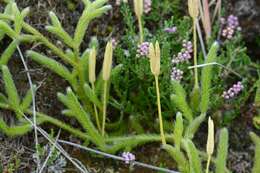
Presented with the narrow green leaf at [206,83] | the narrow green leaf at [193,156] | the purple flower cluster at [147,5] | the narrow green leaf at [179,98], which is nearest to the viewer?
the narrow green leaf at [193,156]

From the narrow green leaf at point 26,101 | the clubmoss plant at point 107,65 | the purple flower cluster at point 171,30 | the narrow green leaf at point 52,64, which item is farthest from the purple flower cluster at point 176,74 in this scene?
the narrow green leaf at point 26,101

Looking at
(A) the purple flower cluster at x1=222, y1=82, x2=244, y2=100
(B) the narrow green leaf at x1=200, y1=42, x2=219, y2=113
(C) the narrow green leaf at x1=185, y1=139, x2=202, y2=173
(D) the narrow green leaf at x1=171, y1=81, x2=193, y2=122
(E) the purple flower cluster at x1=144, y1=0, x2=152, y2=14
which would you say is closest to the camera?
(C) the narrow green leaf at x1=185, y1=139, x2=202, y2=173

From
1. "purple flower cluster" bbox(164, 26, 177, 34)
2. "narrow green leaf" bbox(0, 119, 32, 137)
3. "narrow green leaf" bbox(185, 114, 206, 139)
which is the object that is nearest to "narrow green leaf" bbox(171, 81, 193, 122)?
"narrow green leaf" bbox(185, 114, 206, 139)

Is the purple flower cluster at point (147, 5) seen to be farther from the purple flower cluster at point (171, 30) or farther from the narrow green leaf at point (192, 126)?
the narrow green leaf at point (192, 126)

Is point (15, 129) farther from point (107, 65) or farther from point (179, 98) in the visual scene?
point (179, 98)

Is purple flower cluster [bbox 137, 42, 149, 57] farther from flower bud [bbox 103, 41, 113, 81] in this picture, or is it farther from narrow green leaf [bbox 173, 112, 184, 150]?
narrow green leaf [bbox 173, 112, 184, 150]

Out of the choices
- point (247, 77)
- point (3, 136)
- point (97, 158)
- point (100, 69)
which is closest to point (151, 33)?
point (100, 69)

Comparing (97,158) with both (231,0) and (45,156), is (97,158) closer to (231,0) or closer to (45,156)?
(45,156)

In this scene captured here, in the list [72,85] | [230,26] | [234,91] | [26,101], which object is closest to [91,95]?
[72,85]
